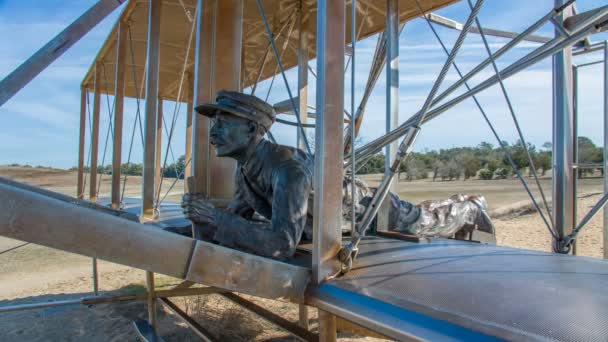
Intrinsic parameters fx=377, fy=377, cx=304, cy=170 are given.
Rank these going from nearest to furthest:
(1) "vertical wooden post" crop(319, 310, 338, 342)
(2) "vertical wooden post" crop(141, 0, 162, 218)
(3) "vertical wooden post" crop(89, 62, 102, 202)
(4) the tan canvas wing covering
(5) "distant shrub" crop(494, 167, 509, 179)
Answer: (1) "vertical wooden post" crop(319, 310, 338, 342)
(2) "vertical wooden post" crop(141, 0, 162, 218)
(4) the tan canvas wing covering
(3) "vertical wooden post" crop(89, 62, 102, 202)
(5) "distant shrub" crop(494, 167, 509, 179)

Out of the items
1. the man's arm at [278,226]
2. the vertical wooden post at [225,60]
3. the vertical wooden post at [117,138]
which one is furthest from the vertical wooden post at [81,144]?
the man's arm at [278,226]

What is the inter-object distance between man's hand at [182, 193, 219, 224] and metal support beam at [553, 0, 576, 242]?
7.36 ft

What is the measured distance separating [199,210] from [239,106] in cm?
54

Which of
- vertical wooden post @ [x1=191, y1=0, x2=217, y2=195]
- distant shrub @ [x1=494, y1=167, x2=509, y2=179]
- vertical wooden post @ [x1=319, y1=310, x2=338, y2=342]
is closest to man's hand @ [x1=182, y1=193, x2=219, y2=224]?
vertical wooden post @ [x1=319, y1=310, x2=338, y2=342]

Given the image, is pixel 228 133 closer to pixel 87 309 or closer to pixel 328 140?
pixel 328 140

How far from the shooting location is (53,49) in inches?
79.7

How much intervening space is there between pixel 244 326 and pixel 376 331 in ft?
11.7

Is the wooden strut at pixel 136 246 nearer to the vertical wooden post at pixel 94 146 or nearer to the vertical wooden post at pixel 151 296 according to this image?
the vertical wooden post at pixel 151 296

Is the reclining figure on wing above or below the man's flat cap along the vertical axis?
below

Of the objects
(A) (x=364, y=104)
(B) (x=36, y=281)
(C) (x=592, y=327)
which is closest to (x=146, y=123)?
(A) (x=364, y=104)

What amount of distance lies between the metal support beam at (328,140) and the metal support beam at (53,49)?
1.44 meters

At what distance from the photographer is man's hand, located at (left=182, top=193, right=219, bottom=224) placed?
158cm

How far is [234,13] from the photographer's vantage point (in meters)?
2.70

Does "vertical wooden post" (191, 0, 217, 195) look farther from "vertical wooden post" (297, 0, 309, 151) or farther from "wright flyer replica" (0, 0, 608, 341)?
"vertical wooden post" (297, 0, 309, 151)
